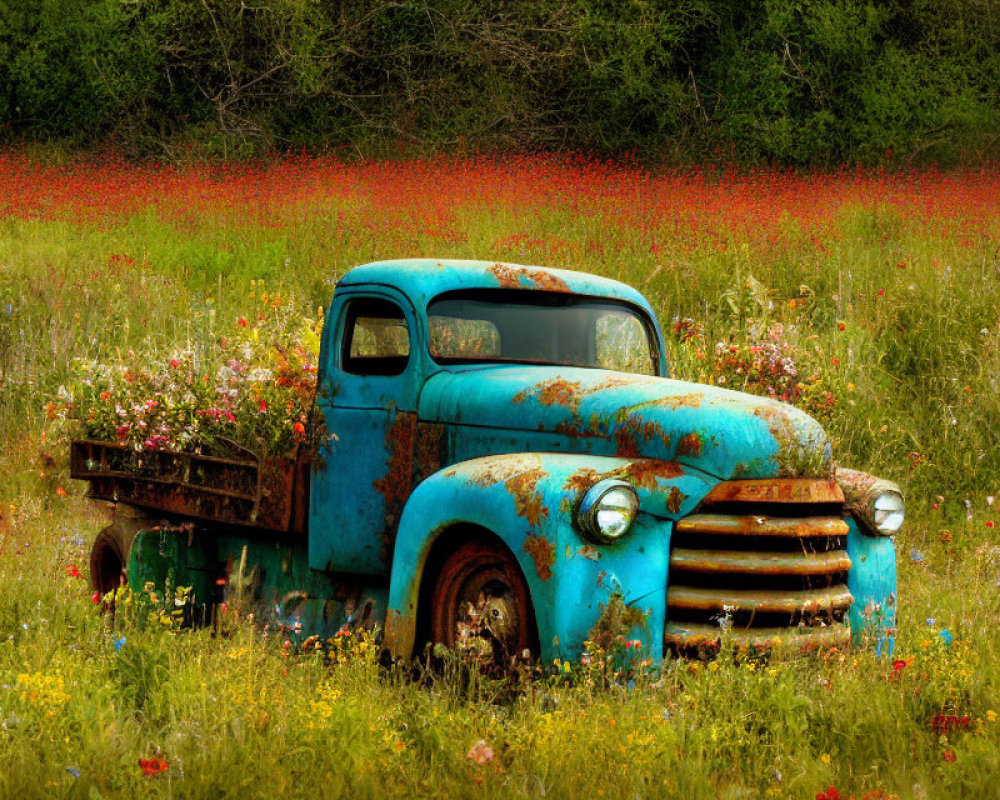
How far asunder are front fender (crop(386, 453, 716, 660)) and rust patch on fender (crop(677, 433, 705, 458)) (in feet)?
0.23

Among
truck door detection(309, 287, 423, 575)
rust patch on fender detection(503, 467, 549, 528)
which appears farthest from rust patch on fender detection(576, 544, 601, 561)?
truck door detection(309, 287, 423, 575)

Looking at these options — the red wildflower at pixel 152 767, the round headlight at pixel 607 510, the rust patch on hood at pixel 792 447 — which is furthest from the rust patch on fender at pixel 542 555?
the red wildflower at pixel 152 767

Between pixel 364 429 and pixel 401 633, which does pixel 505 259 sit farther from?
pixel 401 633

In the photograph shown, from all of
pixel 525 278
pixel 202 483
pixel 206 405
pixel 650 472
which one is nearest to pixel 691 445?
pixel 650 472

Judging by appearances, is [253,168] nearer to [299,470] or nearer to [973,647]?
[299,470]

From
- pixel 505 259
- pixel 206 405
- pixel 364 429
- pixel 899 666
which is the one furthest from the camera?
pixel 505 259

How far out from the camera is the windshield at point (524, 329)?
5.48 m

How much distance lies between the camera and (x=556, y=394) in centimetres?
491

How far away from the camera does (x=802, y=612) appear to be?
4.42 metres

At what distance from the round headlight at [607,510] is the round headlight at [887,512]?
120cm

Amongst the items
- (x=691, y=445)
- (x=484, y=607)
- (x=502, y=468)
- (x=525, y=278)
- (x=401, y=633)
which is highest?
(x=525, y=278)

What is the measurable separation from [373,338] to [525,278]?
780 mm

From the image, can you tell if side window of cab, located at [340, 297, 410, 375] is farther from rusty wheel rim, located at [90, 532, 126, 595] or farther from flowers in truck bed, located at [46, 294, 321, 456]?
rusty wheel rim, located at [90, 532, 126, 595]

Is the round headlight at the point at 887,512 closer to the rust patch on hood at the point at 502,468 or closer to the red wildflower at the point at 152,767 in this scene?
the rust patch on hood at the point at 502,468
